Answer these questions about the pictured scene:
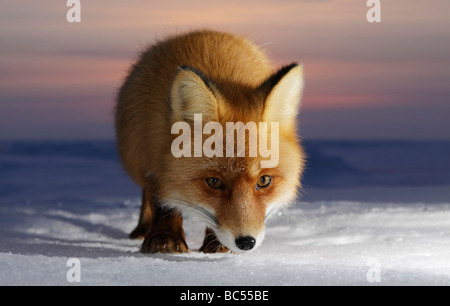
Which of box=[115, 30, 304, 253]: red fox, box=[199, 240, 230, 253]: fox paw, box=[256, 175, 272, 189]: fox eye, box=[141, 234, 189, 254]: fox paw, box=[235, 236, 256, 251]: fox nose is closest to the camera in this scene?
box=[235, 236, 256, 251]: fox nose

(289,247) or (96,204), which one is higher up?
(96,204)

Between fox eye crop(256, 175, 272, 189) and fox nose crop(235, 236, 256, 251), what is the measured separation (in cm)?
36

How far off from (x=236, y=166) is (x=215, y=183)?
181 mm

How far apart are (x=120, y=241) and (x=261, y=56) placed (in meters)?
2.07

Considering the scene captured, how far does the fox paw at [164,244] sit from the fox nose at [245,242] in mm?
962

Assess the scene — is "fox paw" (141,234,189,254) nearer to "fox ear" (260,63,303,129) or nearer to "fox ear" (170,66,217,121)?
"fox ear" (170,66,217,121)

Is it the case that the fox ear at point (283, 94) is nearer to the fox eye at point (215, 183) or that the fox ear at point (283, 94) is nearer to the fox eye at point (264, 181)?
the fox eye at point (264, 181)

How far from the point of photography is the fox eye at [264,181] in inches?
137

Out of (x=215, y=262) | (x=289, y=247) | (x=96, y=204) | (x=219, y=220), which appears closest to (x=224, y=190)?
(x=219, y=220)

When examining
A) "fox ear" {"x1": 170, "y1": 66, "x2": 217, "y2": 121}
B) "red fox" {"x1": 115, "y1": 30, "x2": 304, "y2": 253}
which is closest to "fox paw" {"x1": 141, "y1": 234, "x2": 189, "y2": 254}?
"red fox" {"x1": 115, "y1": 30, "x2": 304, "y2": 253}

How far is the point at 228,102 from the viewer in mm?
3592

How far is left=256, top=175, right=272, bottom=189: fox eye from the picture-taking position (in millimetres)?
3486

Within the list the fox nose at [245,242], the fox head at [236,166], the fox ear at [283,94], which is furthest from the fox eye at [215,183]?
the fox ear at [283,94]

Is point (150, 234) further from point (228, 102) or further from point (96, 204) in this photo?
point (96, 204)
